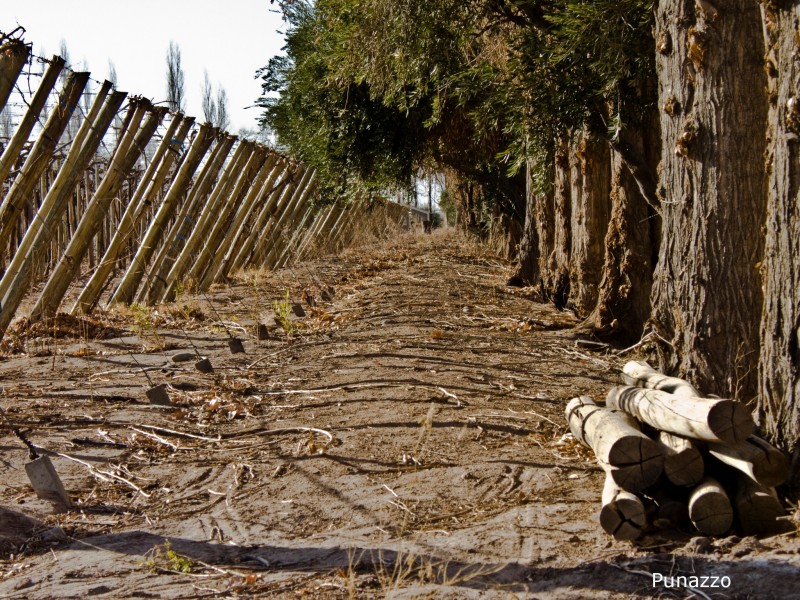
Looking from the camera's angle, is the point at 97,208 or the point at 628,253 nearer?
the point at 628,253

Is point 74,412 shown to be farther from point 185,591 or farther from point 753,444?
point 753,444

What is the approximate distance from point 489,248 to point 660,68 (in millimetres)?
14849

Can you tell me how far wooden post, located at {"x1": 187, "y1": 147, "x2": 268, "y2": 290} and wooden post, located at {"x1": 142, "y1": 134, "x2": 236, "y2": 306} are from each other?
0.36m

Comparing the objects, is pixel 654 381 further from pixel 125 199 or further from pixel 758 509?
pixel 125 199

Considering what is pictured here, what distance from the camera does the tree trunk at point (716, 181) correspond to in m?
4.77

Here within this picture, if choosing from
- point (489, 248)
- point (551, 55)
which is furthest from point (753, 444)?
point (489, 248)

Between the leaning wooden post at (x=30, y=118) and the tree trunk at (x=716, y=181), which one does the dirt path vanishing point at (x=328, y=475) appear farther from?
the leaning wooden post at (x=30, y=118)

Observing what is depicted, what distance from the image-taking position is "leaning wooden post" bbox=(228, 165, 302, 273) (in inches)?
643

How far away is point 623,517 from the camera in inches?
143

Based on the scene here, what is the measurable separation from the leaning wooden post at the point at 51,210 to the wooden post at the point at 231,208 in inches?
146

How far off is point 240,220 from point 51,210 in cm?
662

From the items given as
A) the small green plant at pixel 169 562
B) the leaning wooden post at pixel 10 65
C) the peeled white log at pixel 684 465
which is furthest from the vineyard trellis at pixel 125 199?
the peeled white log at pixel 684 465

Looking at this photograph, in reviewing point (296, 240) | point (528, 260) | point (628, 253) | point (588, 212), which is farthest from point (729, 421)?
point (296, 240)

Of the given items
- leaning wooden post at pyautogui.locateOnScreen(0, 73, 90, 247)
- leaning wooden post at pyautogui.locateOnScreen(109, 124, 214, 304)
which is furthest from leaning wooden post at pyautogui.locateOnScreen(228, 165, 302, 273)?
leaning wooden post at pyautogui.locateOnScreen(0, 73, 90, 247)
